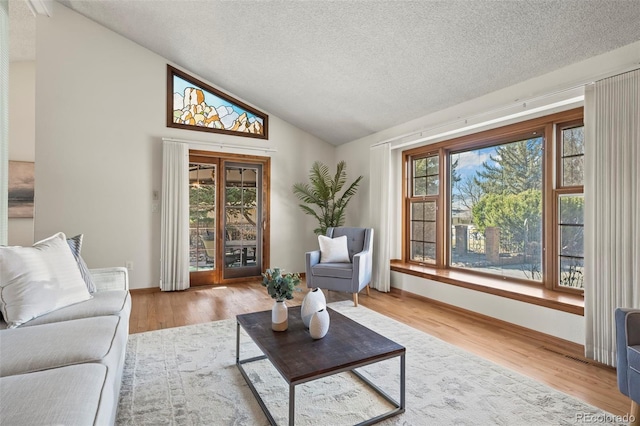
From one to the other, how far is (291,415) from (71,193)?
163 inches

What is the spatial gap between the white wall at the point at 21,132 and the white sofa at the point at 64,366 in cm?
281

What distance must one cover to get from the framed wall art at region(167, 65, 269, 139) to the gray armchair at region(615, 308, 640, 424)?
4.77m

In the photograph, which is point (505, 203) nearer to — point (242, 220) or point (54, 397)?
point (242, 220)

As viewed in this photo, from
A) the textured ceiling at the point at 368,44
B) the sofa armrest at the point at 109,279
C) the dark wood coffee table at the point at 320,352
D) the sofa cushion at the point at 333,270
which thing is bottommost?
the dark wood coffee table at the point at 320,352

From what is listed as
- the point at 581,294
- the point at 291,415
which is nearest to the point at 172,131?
the point at 291,415

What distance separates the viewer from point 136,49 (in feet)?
14.4

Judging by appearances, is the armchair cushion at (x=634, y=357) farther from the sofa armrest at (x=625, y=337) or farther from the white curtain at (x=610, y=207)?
the white curtain at (x=610, y=207)

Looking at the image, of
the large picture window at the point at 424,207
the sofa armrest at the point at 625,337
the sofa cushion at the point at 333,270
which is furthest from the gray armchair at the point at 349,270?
the sofa armrest at the point at 625,337

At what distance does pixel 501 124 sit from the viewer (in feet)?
11.2

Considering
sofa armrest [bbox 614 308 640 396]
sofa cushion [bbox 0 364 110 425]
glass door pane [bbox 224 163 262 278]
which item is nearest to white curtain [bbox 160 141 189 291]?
glass door pane [bbox 224 163 262 278]

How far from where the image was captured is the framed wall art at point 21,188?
12.9 feet

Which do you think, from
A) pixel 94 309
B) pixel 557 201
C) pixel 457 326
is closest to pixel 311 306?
pixel 94 309

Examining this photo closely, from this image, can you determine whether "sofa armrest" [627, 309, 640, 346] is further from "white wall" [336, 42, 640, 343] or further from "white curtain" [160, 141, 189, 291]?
"white curtain" [160, 141, 189, 291]

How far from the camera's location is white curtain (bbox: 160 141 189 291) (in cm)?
445
